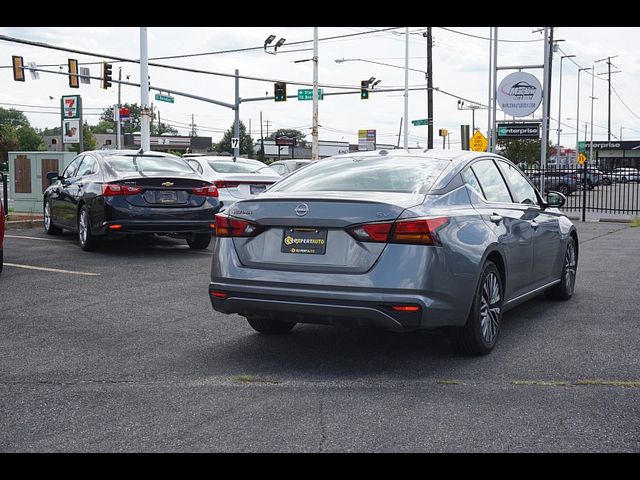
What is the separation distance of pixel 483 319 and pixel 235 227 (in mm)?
1928

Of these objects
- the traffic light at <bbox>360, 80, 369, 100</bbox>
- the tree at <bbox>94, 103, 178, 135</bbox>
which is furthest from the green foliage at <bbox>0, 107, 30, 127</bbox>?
the traffic light at <bbox>360, 80, 369, 100</bbox>

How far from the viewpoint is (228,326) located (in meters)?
7.02

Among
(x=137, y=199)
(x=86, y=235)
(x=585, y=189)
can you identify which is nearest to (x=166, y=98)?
(x=585, y=189)

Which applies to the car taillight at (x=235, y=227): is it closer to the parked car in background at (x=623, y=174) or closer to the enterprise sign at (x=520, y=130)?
the enterprise sign at (x=520, y=130)

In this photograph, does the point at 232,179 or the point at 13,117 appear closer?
the point at 232,179

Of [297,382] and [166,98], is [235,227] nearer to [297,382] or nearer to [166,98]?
[297,382]

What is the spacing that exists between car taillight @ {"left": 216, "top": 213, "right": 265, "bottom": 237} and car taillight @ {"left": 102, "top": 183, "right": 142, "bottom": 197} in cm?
583

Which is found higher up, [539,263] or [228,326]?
[539,263]

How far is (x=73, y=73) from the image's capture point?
34.9 m

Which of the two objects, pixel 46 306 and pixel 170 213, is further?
pixel 170 213
